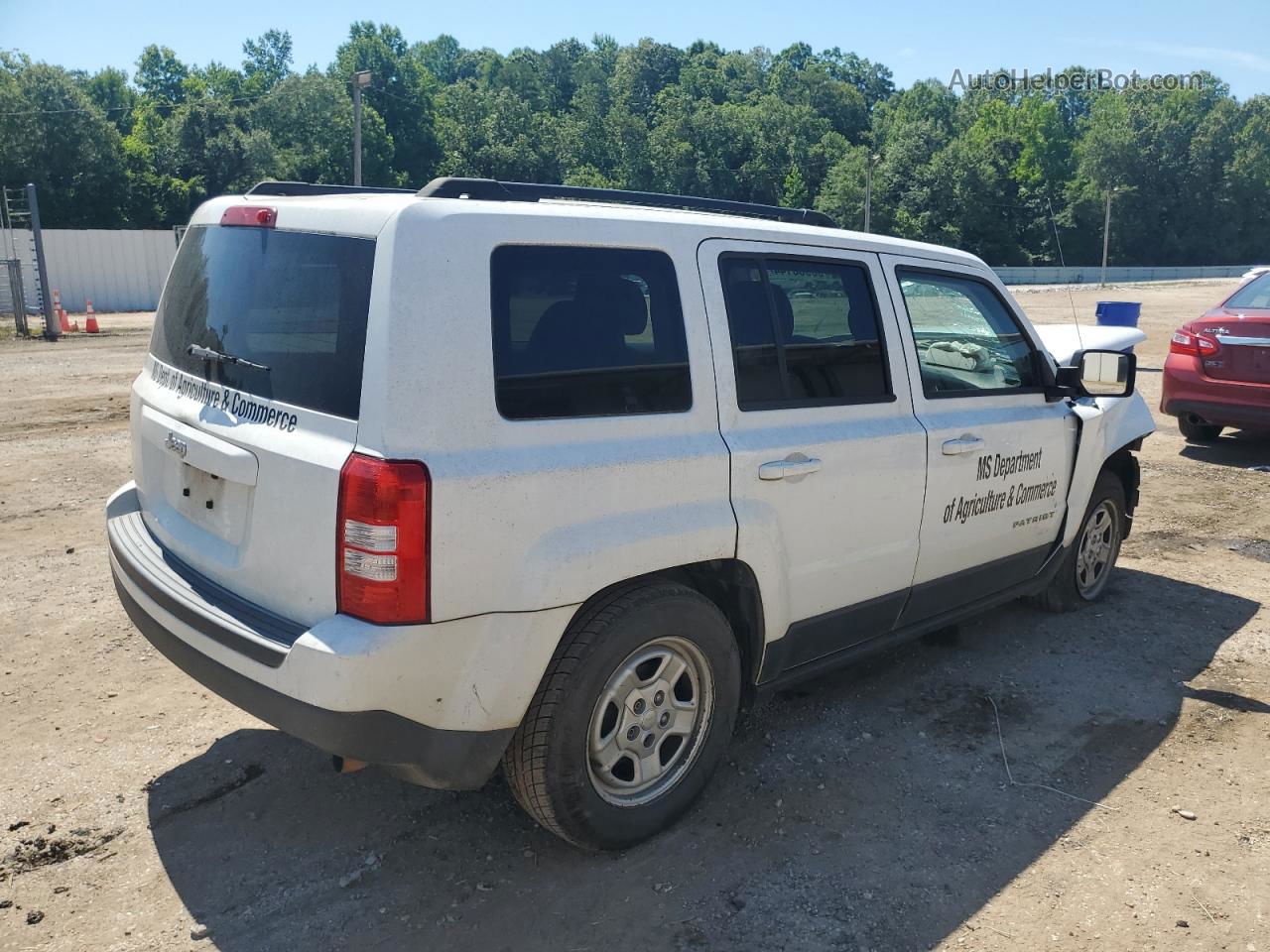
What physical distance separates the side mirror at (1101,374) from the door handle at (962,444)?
0.81 meters

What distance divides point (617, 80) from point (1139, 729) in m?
136

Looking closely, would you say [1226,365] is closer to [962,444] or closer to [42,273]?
[962,444]

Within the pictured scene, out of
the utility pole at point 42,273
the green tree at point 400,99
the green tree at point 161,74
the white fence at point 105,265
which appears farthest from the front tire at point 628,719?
the green tree at point 161,74

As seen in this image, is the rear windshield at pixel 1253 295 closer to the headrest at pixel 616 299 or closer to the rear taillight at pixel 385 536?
the headrest at pixel 616 299

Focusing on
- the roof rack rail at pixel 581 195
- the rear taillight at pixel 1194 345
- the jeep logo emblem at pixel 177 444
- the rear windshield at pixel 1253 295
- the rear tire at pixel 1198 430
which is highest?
the roof rack rail at pixel 581 195

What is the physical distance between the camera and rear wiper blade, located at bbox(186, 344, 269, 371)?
307 cm

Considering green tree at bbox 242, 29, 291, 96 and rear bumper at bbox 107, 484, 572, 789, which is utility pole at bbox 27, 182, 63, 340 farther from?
green tree at bbox 242, 29, 291, 96

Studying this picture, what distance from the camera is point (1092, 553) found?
5.62m

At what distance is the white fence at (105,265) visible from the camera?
32088 mm

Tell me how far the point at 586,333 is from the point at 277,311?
3.02 ft

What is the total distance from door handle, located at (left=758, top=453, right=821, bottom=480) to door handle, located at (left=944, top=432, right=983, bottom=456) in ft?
2.71

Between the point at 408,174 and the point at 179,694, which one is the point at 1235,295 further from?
the point at 408,174

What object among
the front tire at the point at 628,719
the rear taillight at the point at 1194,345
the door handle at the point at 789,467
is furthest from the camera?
the rear taillight at the point at 1194,345

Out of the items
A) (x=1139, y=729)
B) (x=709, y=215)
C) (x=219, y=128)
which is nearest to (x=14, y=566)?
(x=709, y=215)
